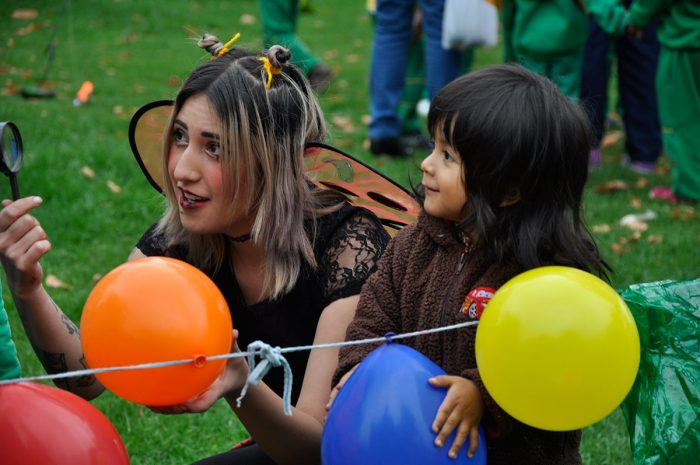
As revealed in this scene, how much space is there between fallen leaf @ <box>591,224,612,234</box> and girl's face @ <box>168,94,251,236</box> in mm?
3593

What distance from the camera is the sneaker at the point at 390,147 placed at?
275 inches

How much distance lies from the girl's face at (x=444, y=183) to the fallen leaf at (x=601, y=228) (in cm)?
370

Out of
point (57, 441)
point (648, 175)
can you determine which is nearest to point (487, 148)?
point (57, 441)

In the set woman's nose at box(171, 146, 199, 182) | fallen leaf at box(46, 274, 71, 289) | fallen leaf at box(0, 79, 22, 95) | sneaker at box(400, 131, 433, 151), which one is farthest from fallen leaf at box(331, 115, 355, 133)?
woman's nose at box(171, 146, 199, 182)

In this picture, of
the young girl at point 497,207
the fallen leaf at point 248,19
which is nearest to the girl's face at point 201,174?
the young girl at point 497,207

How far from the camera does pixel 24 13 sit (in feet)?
37.0

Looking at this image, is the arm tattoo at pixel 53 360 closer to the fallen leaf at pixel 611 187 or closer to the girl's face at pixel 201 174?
the girl's face at pixel 201 174

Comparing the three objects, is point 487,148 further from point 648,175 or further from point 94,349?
point 648,175

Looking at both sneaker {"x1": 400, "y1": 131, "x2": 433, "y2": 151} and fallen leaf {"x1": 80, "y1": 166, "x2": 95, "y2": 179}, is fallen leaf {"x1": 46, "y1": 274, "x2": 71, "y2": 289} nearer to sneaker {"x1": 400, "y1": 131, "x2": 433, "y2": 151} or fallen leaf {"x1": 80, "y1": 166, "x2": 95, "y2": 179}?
fallen leaf {"x1": 80, "y1": 166, "x2": 95, "y2": 179}

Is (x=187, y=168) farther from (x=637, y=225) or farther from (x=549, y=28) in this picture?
(x=549, y=28)

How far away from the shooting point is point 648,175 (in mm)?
6926

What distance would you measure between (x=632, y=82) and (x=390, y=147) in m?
1.87

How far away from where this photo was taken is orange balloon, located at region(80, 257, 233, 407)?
6.09ft

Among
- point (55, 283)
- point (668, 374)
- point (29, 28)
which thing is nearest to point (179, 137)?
point (668, 374)
